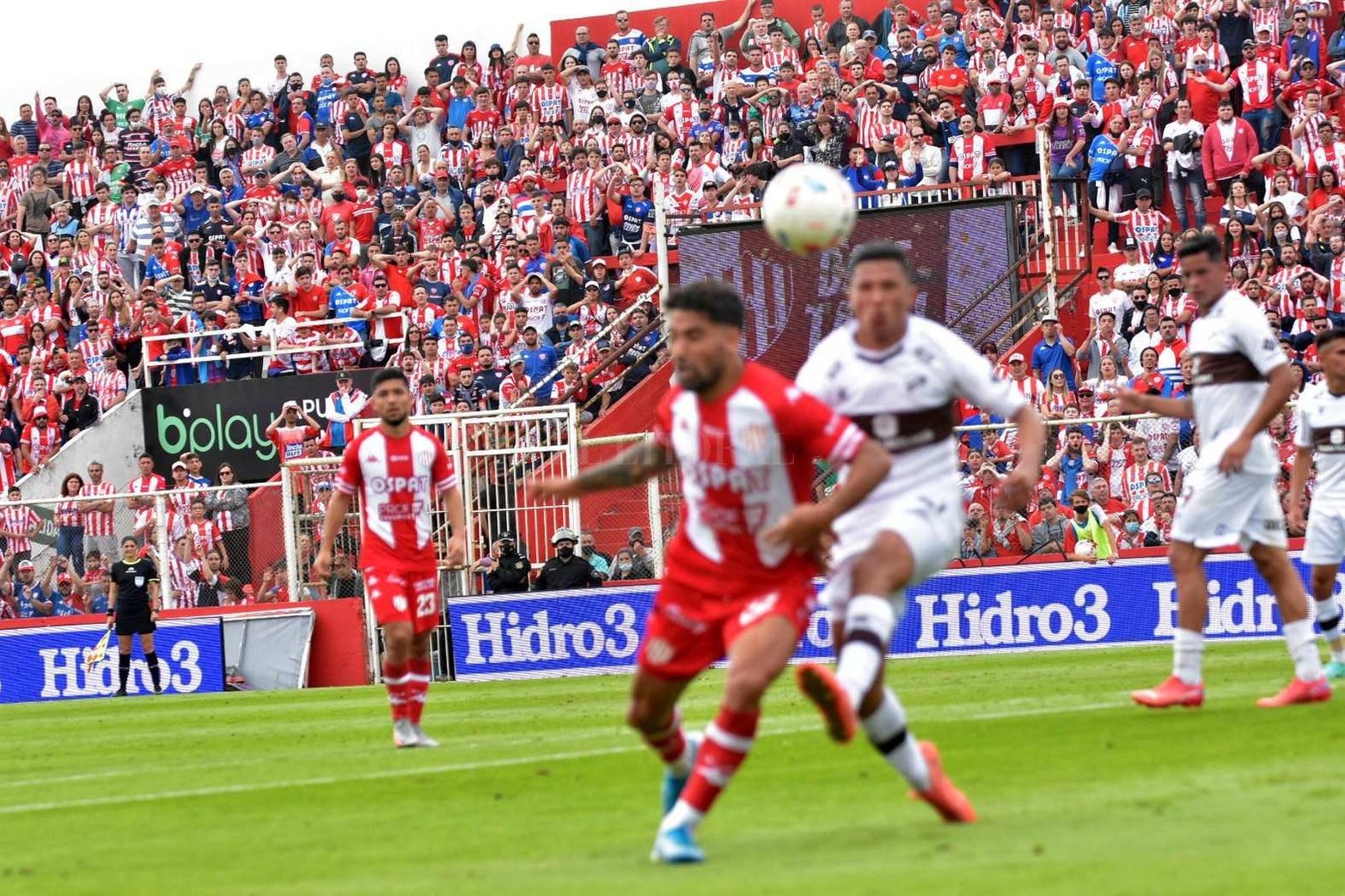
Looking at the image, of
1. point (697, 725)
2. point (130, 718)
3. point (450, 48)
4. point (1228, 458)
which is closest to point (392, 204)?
point (450, 48)

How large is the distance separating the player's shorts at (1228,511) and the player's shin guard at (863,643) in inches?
162

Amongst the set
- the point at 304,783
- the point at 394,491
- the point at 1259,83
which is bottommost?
the point at 304,783

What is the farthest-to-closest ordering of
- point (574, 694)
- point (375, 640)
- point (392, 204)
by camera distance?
point (392, 204)
point (375, 640)
point (574, 694)

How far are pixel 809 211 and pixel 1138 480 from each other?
42.2 feet

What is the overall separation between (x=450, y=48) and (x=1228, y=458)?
29.2m

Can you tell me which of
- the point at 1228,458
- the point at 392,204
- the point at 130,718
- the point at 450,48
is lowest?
the point at 130,718

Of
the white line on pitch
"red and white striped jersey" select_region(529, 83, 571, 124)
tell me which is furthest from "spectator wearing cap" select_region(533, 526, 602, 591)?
"red and white striped jersey" select_region(529, 83, 571, 124)

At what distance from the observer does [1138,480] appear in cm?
2205

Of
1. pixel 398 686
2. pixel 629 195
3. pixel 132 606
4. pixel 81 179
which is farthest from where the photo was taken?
pixel 81 179

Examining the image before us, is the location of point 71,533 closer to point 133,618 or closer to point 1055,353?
point 133,618

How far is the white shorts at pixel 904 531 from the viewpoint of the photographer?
321 inches

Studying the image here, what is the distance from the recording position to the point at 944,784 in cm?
802

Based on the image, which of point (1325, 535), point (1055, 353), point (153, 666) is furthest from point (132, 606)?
point (1325, 535)

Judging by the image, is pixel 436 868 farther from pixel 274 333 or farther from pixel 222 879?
pixel 274 333
